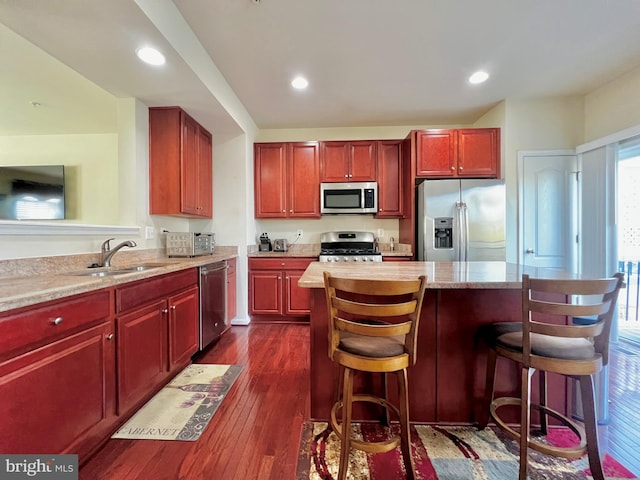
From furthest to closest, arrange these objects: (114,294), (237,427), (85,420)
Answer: (237,427)
(114,294)
(85,420)

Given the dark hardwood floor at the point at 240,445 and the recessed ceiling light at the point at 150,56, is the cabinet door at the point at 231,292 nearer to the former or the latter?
the dark hardwood floor at the point at 240,445

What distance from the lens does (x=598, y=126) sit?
123 inches

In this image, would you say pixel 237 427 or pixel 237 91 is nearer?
pixel 237 427

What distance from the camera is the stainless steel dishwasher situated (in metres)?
2.57

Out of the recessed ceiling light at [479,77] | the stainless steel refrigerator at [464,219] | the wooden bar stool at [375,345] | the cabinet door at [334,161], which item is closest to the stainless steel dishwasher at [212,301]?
the wooden bar stool at [375,345]

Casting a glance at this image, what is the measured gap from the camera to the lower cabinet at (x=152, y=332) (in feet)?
5.22

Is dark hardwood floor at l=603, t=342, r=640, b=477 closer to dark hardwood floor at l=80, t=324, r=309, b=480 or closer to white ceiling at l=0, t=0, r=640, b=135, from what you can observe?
dark hardwood floor at l=80, t=324, r=309, b=480

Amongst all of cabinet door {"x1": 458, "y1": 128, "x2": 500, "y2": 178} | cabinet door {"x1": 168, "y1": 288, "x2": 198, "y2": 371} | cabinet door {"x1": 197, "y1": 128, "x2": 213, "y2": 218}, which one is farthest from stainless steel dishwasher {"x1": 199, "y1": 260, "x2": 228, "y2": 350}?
cabinet door {"x1": 458, "y1": 128, "x2": 500, "y2": 178}

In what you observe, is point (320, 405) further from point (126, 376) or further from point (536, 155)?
point (536, 155)

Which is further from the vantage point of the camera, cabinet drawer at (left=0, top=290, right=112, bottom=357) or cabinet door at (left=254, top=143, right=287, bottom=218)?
cabinet door at (left=254, top=143, right=287, bottom=218)

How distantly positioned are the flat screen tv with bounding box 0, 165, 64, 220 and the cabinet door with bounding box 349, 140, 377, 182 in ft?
11.5

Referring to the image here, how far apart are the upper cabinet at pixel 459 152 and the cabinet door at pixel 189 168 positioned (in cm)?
266

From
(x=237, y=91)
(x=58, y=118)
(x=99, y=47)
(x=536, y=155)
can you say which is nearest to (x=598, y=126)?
(x=536, y=155)

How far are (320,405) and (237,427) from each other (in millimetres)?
501
